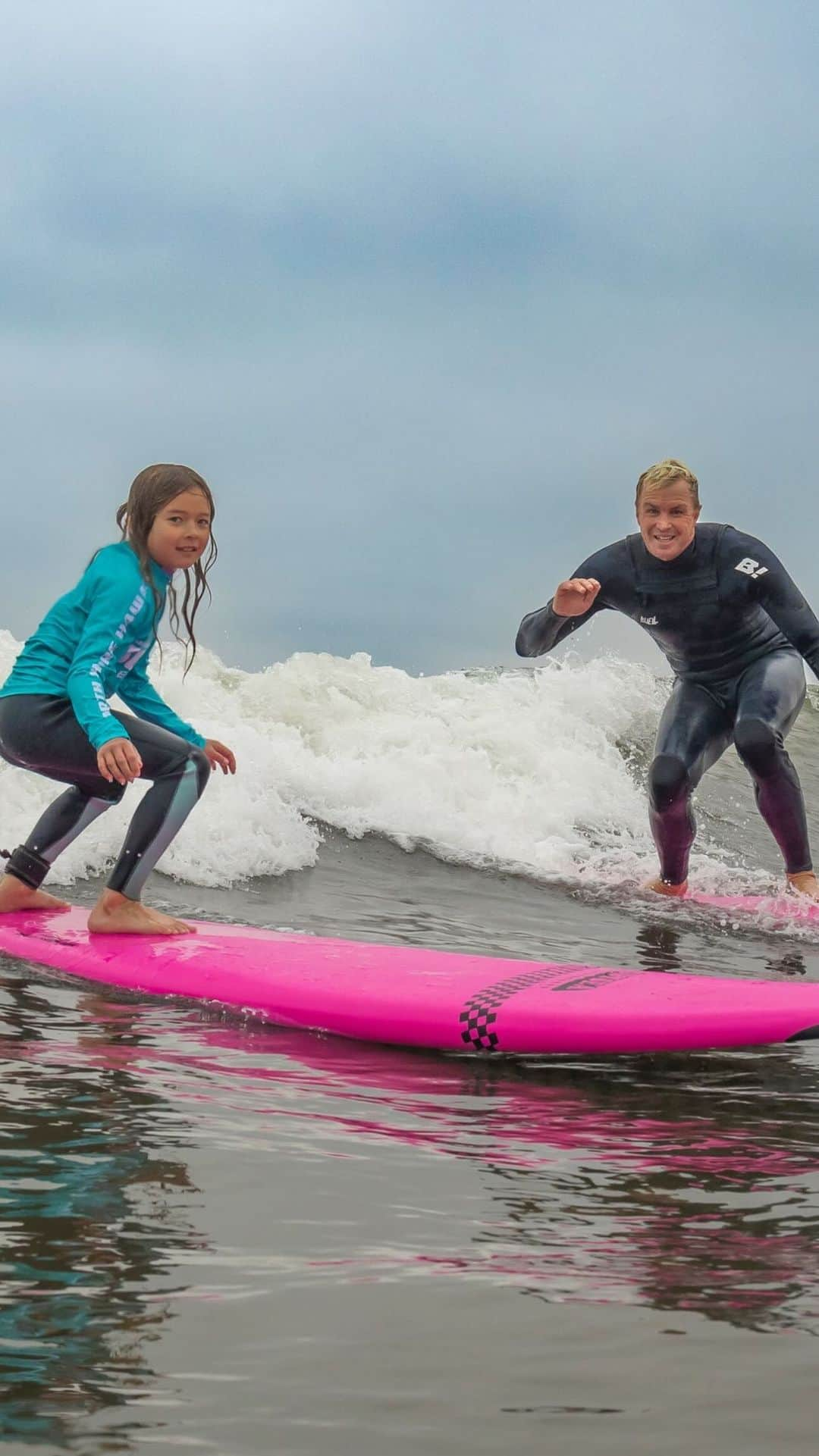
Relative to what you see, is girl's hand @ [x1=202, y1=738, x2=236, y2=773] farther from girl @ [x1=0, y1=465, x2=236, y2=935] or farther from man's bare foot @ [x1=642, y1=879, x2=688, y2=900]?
man's bare foot @ [x1=642, y1=879, x2=688, y2=900]

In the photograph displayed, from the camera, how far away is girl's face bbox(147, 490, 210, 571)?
4020mm

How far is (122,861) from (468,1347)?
9.23 feet

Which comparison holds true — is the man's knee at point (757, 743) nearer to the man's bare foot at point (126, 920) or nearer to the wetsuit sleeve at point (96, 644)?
the man's bare foot at point (126, 920)

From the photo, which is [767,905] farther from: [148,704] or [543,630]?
[148,704]

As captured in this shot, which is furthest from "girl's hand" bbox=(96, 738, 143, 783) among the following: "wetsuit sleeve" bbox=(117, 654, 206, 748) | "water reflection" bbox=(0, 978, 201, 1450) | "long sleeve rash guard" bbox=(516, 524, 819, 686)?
"long sleeve rash guard" bbox=(516, 524, 819, 686)

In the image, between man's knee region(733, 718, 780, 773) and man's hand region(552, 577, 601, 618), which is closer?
man's hand region(552, 577, 601, 618)

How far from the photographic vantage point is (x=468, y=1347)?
1.55m

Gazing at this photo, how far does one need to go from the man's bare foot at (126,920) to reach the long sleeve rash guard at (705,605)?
1951 millimetres

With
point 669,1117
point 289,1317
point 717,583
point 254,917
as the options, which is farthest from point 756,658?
point 289,1317

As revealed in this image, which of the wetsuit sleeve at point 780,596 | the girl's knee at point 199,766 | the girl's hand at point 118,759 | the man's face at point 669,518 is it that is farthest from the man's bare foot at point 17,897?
the wetsuit sleeve at point 780,596

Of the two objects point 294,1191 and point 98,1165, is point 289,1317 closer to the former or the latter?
point 294,1191

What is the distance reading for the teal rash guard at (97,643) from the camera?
152 inches

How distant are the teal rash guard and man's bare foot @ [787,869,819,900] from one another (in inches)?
119

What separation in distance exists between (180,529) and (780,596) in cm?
262
